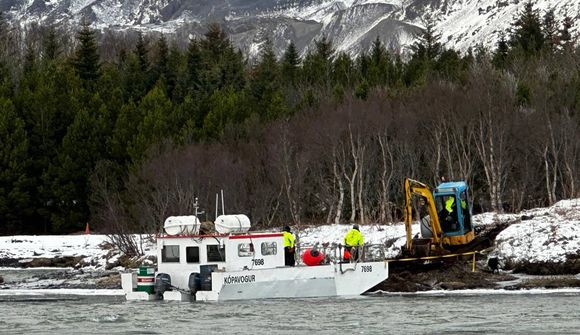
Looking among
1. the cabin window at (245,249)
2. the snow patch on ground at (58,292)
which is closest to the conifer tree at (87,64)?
the snow patch on ground at (58,292)

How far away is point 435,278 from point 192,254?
9377 millimetres

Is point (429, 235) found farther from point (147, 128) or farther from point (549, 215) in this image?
point (147, 128)

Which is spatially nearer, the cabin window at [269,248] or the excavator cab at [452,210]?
the cabin window at [269,248]

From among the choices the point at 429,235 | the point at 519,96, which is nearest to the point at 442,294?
the point at 429,235

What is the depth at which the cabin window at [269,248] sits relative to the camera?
37062 mm

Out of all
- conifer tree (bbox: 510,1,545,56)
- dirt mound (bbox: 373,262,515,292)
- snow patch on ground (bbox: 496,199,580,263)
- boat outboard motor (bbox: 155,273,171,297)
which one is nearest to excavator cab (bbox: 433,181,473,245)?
dirt mound (bbox: 373,262,515,292)

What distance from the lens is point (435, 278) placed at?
3981 centimetres

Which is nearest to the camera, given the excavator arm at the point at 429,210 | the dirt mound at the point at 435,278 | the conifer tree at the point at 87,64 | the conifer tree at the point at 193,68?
the dirt mound at the point at 435,278

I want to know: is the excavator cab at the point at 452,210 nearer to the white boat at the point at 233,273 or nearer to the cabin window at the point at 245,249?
the white boat at the point at 233,273

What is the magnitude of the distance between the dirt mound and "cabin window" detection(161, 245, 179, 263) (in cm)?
743

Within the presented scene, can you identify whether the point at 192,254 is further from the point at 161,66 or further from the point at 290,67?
the point at 290,67

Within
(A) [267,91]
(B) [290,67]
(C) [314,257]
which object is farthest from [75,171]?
(C) [314,257]

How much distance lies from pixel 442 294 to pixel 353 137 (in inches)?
1271

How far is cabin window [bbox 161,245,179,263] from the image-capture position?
122 feet
